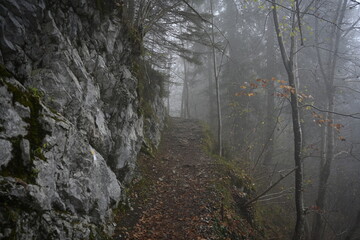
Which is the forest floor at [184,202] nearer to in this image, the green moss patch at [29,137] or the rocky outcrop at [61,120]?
the rocky outcrop at [61,120]

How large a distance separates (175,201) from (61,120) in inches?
163

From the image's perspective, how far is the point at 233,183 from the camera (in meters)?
8.47

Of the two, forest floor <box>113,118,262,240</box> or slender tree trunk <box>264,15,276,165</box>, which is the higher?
slender tree trunk <box>264,15,276,165</box>

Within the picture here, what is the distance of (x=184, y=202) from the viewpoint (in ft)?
21.9

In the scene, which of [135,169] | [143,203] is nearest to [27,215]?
[143,203]

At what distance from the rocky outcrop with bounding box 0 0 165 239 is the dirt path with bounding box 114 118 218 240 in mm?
808

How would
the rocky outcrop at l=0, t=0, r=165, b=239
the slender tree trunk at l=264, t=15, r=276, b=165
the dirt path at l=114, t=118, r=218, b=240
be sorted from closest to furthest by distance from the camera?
the rocky outcrop at l=0, t=0, r=165, b=239, the dirt path at l=114, t=118, r=218, b=240, the slender tree trunk at l=264, t=15, r=276, b=165

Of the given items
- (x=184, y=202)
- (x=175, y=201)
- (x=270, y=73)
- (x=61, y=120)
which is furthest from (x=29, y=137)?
(x=270, y=73)

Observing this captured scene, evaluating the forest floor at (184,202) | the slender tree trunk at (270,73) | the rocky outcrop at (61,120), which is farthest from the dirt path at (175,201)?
the slender tree trunk at (270,73)

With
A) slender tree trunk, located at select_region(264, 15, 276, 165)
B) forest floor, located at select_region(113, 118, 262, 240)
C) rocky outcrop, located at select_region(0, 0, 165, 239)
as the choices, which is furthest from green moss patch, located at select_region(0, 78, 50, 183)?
slender tree trunk, located at select_region(264, 15, 276, 165)

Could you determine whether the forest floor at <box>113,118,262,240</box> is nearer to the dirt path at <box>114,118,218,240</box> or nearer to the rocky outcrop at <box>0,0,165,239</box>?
the dirt path at <box>114,118,218,240</box>

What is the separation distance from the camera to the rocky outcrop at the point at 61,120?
3260mm

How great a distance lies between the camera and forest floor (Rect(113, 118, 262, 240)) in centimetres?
549

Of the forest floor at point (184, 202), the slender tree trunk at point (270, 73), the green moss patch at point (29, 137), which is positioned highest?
the slender tree trunk at point (270, 73)
